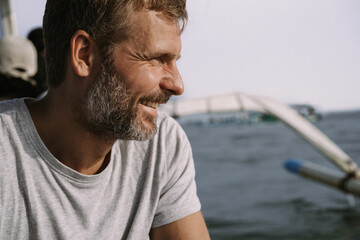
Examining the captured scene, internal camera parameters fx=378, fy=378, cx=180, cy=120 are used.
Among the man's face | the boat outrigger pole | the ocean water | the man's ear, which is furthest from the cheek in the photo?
the ocean water

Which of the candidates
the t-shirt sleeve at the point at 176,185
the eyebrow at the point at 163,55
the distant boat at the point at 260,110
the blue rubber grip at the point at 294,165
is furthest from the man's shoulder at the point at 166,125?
the blue rubber grip at the point at 294,165

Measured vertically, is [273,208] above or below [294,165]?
below

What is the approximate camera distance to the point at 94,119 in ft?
4.48

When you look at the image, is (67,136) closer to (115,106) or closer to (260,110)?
(115,106)

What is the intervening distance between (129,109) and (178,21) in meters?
0.39

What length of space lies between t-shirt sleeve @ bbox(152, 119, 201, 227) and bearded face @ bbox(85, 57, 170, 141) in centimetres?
24

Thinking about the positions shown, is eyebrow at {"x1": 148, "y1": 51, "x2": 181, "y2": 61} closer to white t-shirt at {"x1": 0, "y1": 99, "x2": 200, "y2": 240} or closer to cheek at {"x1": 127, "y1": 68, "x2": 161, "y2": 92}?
cheek at {"x1": 127, "y1": 68, "x2": 161, "y2": 92}

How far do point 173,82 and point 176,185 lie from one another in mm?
429

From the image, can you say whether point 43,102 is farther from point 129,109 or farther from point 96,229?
point 96,229

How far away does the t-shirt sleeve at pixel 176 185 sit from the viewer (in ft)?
4.96

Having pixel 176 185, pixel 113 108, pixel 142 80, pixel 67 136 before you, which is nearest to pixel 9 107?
pixel 67 136

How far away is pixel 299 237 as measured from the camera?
7.98m

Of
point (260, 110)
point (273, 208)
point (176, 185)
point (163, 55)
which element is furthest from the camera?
point (273, 208)

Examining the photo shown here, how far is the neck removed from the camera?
4.27ft
